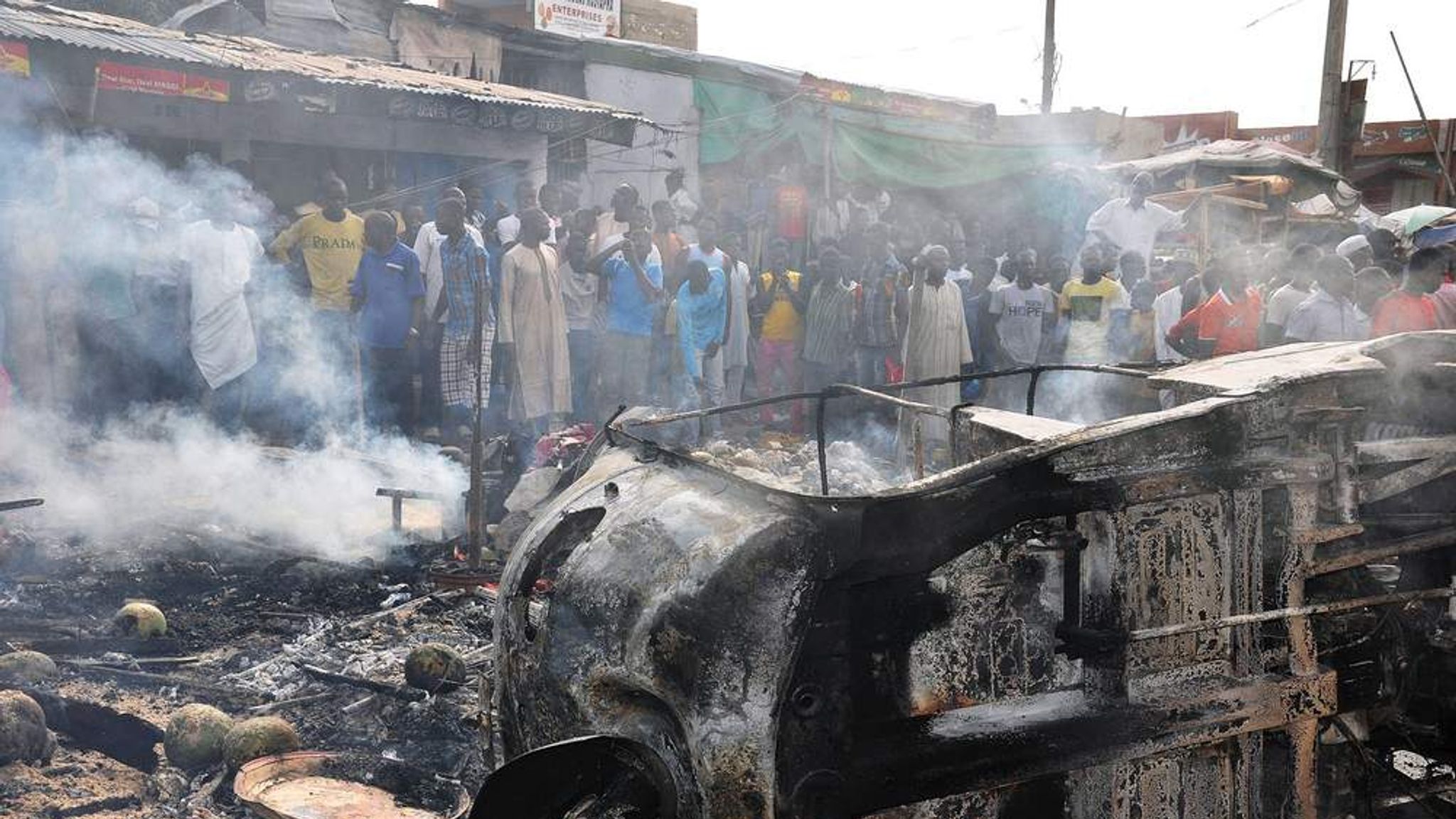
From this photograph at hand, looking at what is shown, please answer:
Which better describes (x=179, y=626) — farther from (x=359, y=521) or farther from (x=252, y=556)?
(x=359, y=521)

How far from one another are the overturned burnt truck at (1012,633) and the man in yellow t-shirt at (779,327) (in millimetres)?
9191

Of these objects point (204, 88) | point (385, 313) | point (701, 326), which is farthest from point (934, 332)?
point (204, 88)

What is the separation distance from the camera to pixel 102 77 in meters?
10.5

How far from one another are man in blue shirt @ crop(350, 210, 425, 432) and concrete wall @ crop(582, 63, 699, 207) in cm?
623

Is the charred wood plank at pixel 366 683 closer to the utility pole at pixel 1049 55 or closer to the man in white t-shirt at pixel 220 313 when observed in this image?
the man in white t-shirt at pixel 220 313

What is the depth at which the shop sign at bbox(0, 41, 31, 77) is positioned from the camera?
980cm

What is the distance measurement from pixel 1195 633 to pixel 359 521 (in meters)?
6.87

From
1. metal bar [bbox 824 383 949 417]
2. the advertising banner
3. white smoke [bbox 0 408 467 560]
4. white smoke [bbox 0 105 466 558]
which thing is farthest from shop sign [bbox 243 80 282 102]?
metal bar [bbox 824 383 949 417]

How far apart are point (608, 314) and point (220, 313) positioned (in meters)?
3.33

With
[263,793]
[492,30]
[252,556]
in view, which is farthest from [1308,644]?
[492,30]

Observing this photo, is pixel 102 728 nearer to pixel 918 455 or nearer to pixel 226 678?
pixel 226 678

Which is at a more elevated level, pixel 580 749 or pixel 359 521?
pixel 580 749

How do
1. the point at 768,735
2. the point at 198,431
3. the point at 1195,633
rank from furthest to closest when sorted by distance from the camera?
1. the point at 198,431
2. the point at 1195,633
3. the point at 768,735

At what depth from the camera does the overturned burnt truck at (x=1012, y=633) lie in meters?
3.01
